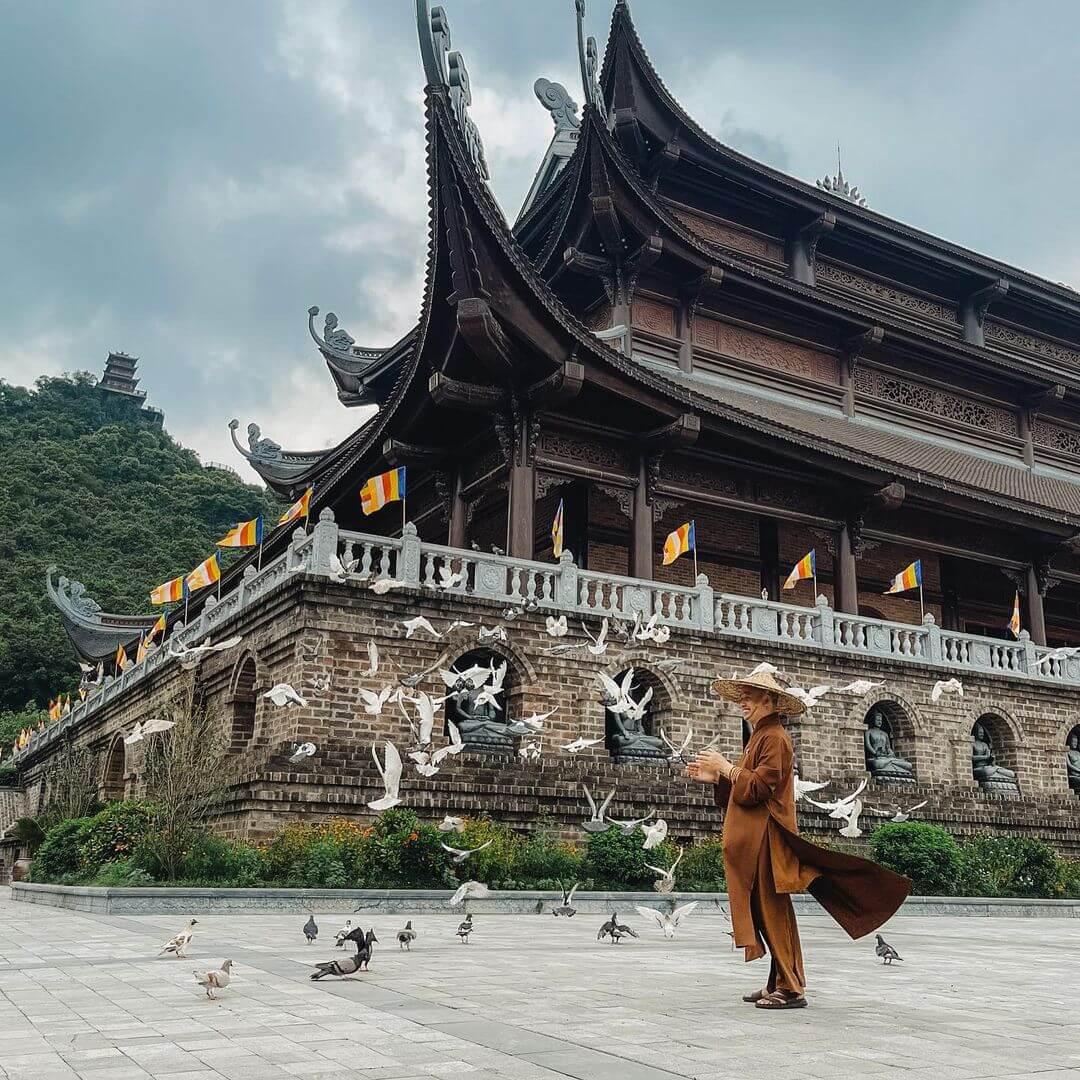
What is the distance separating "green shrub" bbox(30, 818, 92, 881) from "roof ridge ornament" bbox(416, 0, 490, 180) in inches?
438

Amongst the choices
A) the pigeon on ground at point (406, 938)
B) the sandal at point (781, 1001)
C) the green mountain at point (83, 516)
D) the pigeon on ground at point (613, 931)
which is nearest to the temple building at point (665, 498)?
the pigeon on ground at point (613, 931)

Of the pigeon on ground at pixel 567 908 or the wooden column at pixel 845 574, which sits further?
the wooden column at pixel 845 574

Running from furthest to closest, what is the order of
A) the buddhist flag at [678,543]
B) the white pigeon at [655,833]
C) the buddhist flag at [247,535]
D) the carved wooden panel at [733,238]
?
the carved wooden panel at [733,238], the buddhist flag at [247,535], the buddhist flag at [678,543], the white pigeon at [655,833]

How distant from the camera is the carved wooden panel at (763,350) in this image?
2319 centimetres

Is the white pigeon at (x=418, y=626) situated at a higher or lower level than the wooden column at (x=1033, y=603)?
lower

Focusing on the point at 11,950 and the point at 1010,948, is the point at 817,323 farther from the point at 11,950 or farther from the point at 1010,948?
the point at 11,950

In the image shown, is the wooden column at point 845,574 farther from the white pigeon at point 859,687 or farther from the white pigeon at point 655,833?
the white pigeon at point 655,833

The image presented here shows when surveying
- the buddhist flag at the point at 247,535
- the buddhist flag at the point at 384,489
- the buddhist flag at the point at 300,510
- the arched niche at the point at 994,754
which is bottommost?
the arched niche at the point at 994,754

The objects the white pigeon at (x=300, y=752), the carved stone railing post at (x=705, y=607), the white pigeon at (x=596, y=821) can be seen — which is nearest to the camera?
the white pigeon at (x=300, y=752)

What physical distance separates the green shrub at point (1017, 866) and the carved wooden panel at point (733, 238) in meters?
13.5

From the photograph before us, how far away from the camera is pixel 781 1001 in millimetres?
5445

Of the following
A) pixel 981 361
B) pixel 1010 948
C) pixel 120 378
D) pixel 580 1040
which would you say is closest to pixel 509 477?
pixel 1010 948

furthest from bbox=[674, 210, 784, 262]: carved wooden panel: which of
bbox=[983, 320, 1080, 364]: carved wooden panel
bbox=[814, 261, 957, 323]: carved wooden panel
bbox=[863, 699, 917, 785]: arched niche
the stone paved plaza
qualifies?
the stone paved plaza

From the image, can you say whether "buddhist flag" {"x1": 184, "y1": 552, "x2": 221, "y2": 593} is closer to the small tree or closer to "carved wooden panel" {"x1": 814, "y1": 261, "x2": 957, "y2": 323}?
the small tree
